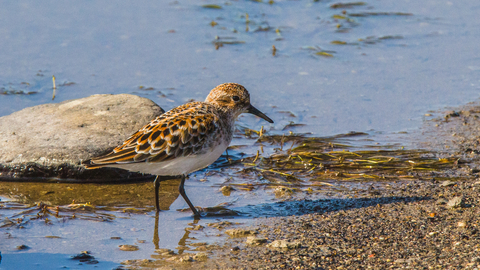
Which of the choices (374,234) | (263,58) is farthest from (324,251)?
(263,58)

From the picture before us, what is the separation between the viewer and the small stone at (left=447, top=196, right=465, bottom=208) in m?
6.26

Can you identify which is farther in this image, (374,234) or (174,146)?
(174,146)

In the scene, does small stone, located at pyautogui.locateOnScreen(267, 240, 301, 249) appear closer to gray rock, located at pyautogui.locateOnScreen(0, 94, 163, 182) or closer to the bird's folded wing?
the bird's folded wing

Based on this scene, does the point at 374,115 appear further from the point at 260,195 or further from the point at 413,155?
the point at 260,195

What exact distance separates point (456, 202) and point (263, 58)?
245 inches

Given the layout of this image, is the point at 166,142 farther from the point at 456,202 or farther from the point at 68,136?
the point at 456,202

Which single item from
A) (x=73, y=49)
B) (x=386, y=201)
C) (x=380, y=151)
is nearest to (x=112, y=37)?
(x=73, y=49)

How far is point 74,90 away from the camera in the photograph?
34.5ft

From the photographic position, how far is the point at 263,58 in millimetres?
11719

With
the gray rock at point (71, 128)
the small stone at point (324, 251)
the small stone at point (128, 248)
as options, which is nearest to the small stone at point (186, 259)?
the small stone at point (128, 248)

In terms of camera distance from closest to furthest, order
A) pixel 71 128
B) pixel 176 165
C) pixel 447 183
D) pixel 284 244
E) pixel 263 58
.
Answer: pixel 284 244 < pixel 176 165 < pixel 447 183 < pixel 71 128 < pixel 263 58

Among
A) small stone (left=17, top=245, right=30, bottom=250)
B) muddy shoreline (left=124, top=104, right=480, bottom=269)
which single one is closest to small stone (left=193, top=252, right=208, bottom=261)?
muddy shoreline (left=124, top=104, right=480, bottom=269)

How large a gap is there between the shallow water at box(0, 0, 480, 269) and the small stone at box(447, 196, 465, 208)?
7.33 ft

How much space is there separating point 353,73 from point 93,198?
20.1 ft
